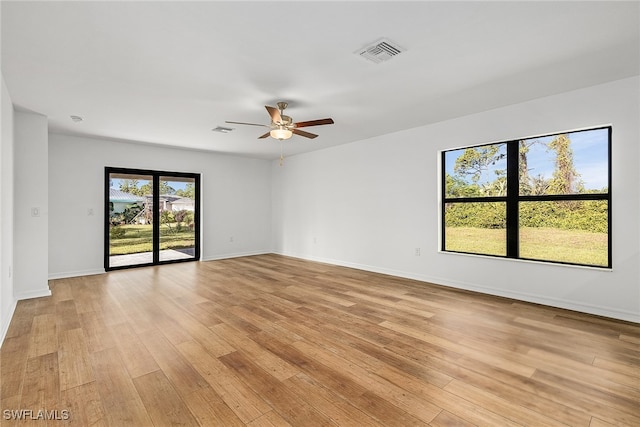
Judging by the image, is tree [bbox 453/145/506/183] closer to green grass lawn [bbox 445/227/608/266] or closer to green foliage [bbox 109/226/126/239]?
green grass lawn [bbox 445/227/608/266]

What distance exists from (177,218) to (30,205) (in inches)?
110

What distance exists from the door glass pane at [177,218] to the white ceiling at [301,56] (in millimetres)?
2568

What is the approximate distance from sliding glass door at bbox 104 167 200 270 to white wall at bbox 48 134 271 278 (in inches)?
6.3

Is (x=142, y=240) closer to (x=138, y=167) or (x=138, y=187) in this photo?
(x=138, y=187)

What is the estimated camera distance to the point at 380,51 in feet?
8.55

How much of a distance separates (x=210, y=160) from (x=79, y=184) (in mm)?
2614

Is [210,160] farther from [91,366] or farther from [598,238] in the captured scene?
[598,238]

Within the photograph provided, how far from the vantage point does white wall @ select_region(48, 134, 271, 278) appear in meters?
5.43

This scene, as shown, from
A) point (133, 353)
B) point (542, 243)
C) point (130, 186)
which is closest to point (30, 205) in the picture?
point (130, 186)

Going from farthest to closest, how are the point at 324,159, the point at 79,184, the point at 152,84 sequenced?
the point at 324,159 → the point at 79,184 → the point at 152,84

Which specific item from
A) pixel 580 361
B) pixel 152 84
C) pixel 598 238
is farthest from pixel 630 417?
pixel 152 84

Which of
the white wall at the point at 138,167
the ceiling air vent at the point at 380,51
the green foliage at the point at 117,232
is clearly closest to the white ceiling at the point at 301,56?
the ceiling air vent at the point at 380,51

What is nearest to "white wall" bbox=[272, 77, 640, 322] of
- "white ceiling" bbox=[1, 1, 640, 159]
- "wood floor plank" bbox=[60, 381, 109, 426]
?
"white ceiling" bbox=[1, 1, 640, 159]

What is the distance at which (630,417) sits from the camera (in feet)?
5.82
